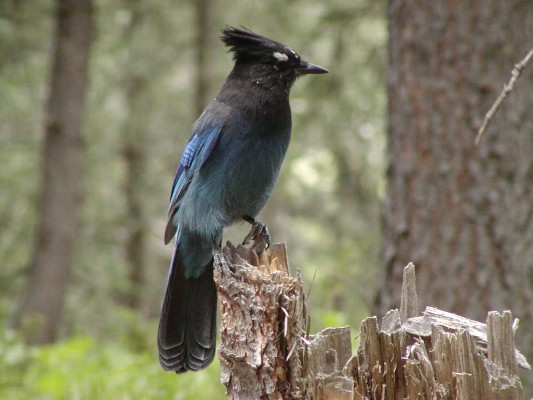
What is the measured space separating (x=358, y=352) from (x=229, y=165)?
1.82m

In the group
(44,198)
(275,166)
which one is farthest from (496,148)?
(44,198)

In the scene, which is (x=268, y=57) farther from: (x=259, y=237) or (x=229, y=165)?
(x=259, y=237)

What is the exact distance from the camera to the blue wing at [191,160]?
170 inches

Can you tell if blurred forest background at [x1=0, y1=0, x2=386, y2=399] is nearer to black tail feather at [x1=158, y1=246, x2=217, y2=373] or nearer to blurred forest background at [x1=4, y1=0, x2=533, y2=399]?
blurred forest background at [x1=4, y1=0, x2=533, y2=399]

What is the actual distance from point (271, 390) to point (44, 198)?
20.7 feet

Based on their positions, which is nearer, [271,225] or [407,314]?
[407,314]

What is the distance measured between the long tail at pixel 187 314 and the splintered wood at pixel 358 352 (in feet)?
2.88

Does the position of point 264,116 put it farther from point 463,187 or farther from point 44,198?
point 44,198

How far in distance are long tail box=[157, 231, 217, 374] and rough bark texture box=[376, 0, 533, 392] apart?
54.2 inches

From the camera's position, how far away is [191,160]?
14.7ft

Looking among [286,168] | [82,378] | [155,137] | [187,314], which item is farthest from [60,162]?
[187,314]

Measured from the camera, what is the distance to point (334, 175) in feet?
33.8

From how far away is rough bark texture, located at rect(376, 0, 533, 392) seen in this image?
188 inches

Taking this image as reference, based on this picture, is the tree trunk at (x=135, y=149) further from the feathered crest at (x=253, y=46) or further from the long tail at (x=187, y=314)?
the long tail at (x=187, y=314)
